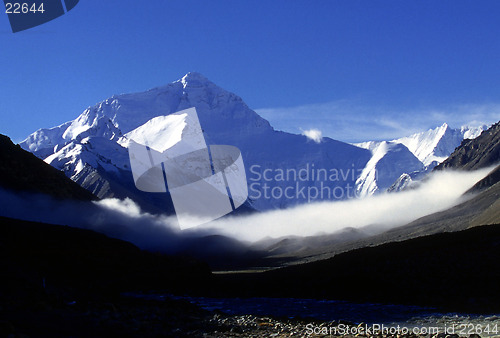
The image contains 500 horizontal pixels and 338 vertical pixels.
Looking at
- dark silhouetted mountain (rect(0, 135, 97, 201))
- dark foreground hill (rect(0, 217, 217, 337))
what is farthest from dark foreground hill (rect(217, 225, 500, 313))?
dark silhouetted mountain (rect(0, 135, 97, 201))

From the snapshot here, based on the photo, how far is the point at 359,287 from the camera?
164 ft

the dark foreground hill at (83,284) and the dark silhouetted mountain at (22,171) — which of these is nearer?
the dark foreground hill at (83,284)

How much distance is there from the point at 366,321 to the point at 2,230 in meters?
46.6

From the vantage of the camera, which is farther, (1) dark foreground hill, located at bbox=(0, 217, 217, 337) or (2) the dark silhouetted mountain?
(2) the dark silhouetted mountain

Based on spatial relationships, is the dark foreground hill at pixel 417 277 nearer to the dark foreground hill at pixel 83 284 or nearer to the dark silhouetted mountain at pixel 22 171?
the dark foreground hill at pixel 83 284

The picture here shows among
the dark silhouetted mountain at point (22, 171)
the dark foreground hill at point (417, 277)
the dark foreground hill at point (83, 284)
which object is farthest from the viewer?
the dark silhouetted mountain at point (22, 171)

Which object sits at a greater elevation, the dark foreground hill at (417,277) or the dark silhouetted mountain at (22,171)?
the dark silhouetted mountain at (22,171)

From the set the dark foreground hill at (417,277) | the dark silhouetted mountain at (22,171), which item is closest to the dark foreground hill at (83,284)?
the dark foreground hill at (417,277)

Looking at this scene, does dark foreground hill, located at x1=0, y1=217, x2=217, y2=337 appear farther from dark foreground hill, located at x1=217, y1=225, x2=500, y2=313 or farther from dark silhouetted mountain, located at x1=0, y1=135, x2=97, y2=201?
dark silhouetted mountain, located at x1=0, y1=135, x2=97, y2=201

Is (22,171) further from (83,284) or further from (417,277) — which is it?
(417,277)

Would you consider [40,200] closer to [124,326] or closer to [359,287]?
[359,287]

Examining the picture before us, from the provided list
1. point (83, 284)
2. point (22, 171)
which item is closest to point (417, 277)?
point (83, 284)

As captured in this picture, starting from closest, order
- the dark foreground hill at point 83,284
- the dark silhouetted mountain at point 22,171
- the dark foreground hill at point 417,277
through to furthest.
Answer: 1. the dark foreground hill at point 83,284
2. the dark foreground hill at point 417,277
3. the dark silhouetted mountain at point 22,171

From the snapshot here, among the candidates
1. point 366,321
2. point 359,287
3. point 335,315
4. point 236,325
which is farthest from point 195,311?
point 359,287
